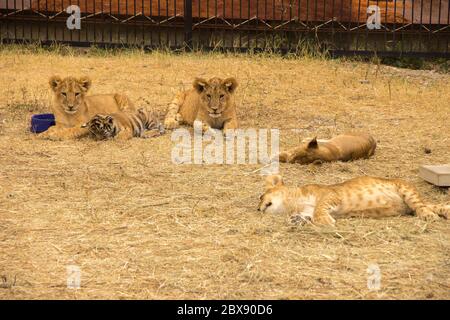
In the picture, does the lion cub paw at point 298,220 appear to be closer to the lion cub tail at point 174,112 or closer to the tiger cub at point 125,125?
the tiger cub at point 125,125

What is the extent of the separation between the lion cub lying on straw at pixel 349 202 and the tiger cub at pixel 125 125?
2.84 meters

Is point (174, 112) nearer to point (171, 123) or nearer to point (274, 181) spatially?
point (171, 123)

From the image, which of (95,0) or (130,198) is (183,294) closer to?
(130,198)

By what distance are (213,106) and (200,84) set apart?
0.94ft

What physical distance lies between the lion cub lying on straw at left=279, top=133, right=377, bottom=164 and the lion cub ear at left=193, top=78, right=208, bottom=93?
1709 mm

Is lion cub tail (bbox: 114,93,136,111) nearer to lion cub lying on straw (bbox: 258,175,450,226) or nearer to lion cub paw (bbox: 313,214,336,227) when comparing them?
lion cub lying on straw (bbox: 258,175,450,226)

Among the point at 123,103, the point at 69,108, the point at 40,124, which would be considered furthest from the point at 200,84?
the point at 40,124

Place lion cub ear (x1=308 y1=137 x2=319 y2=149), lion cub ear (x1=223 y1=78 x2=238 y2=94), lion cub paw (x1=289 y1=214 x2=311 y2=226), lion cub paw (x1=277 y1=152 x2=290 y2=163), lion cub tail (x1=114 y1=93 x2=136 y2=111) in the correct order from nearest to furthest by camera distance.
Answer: lion cub paw (x1=289 y1=214 x2=311 y2=226)
lion cub ear (x1=308 y1=137 x2=319 y2=149)
lion cub paw (x1=277 y1=152 x2=290 y2=163)
lion cub ear (x1=223 y1=78 x2=238 y2=94)
lion cub tail (x1=114 y1=93 x2=136 y2=111)

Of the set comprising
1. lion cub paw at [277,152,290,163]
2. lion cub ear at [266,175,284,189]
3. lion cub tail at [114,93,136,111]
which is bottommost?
lion cub paw at [277,152,290,163]

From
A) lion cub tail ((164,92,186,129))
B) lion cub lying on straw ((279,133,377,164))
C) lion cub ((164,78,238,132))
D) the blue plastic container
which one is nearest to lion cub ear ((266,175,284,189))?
lion cub lying on straw ((279,133,377,164))

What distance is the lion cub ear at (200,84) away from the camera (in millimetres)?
8891

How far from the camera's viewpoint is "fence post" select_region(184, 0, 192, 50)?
12.5 m

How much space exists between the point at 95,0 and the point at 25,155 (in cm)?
612
